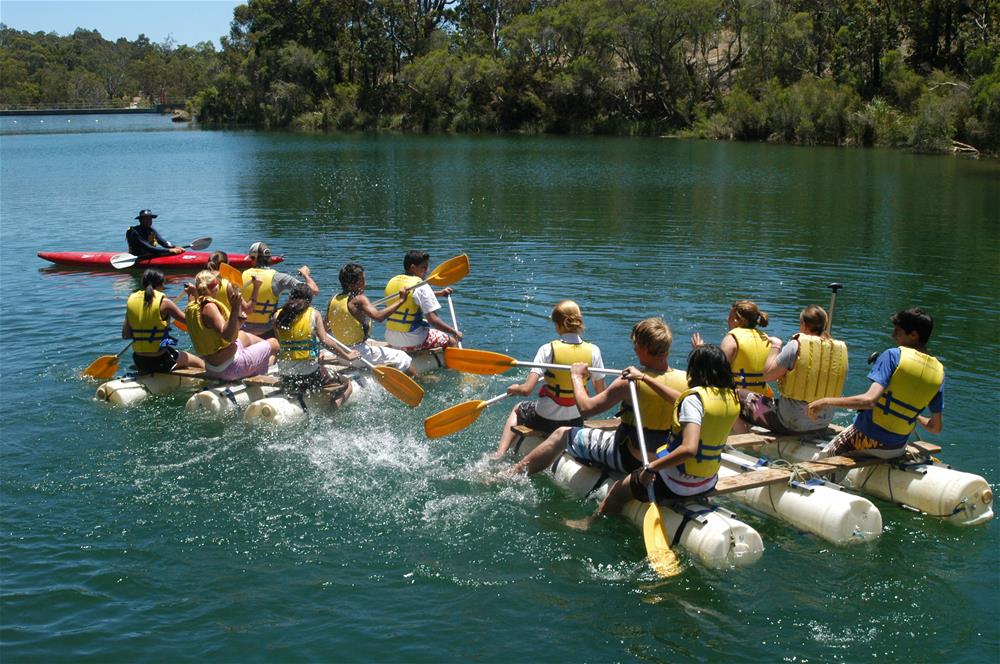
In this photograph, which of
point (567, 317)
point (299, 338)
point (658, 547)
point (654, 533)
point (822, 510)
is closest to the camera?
point (658, 547)

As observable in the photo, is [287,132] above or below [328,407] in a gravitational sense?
above

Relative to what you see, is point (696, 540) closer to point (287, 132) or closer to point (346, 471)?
point (346, 471)

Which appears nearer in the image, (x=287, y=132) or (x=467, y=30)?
(x=287, y=132)

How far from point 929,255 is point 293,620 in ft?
60.9

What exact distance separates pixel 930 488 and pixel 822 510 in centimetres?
121

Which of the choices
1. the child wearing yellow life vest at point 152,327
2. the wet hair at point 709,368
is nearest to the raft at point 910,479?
the wet hair at point 709,368

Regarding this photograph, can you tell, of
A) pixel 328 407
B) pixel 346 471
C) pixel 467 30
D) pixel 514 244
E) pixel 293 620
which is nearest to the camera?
pixel 293 620

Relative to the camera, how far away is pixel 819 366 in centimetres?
860

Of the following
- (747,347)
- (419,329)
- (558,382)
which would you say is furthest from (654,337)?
(419,329)

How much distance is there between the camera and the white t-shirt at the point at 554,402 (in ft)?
27.4

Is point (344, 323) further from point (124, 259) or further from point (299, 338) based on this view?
point (124, 259)

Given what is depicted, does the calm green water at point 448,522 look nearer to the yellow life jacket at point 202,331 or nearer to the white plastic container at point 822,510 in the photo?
the white plastic container at point 822,510

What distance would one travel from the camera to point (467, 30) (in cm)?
8819

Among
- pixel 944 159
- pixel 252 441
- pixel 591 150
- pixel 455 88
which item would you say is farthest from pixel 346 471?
pixel 455 88
